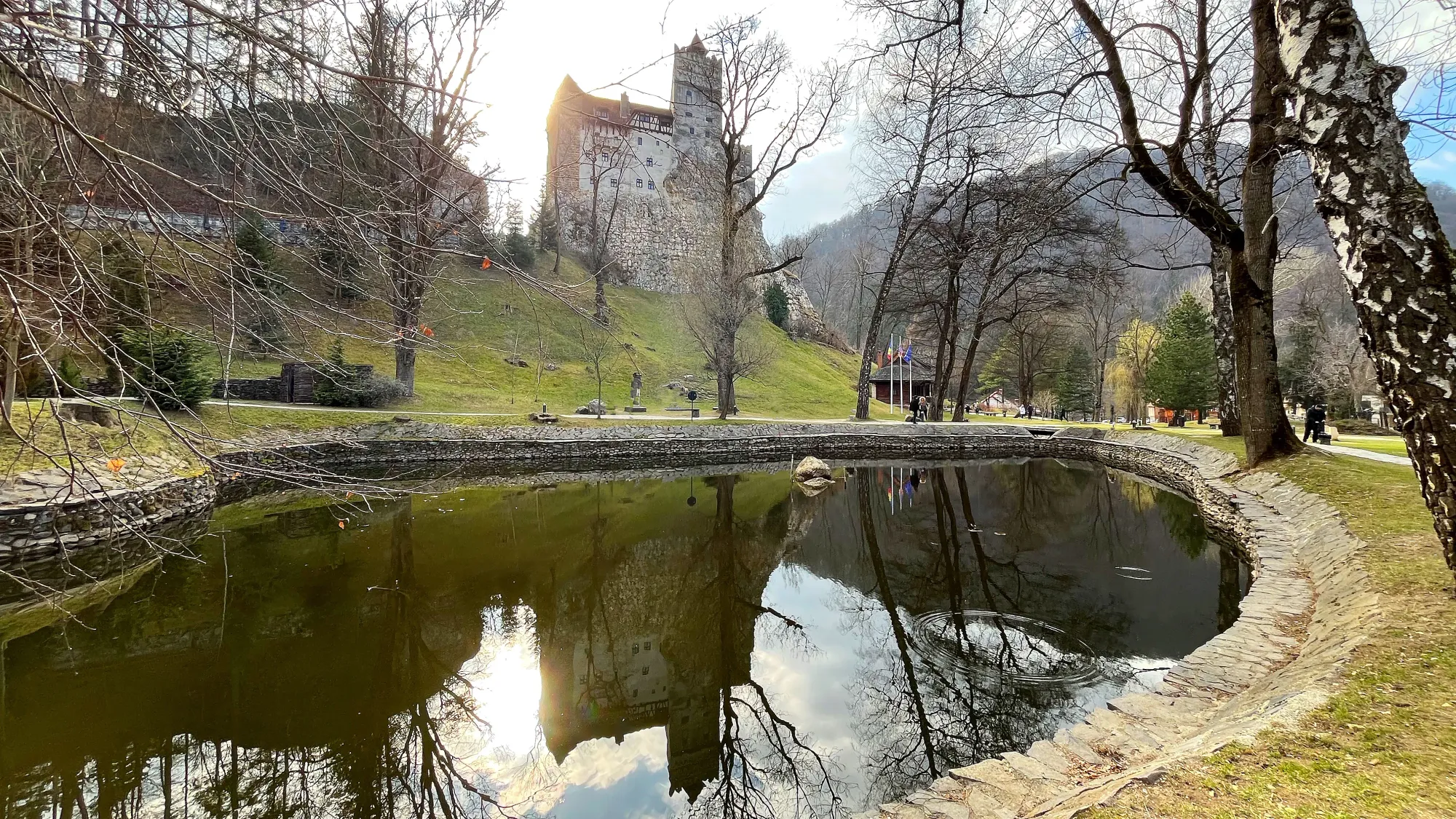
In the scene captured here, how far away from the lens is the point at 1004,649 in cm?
566

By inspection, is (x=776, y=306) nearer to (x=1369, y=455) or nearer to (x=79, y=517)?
(x=1369, y=455)

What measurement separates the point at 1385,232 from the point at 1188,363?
2811cm

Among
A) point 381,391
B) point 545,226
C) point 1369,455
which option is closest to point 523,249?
point 545,226

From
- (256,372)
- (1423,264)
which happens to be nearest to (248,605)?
(1423,264)

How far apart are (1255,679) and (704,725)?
374cm

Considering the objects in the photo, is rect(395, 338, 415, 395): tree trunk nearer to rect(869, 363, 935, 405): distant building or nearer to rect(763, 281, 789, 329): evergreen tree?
rect(869, 363, 935, 405): distant building

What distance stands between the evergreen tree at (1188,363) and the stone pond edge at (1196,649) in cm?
1064

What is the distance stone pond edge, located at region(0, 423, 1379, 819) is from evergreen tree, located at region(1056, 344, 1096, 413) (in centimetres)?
→ 1878

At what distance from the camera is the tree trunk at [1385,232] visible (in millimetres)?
3268

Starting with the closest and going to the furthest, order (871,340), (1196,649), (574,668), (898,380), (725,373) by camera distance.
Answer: (1196,649), (574,668), (725,373), (871,340), (898,380)

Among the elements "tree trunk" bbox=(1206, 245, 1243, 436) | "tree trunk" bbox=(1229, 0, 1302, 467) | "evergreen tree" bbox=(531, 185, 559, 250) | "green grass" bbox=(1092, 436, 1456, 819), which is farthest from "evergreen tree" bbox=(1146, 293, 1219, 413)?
"evergreen tree" bbox=(531, 185, 559, 250)

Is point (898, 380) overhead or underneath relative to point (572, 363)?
overhead

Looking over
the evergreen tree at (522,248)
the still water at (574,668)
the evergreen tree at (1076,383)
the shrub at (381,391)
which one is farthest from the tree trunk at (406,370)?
the evergreen tree at (1076,383)

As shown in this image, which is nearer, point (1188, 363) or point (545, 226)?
point (1188, 363)
